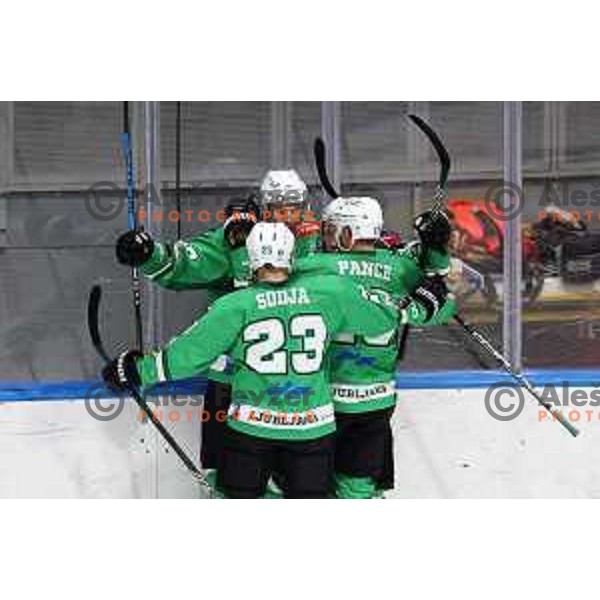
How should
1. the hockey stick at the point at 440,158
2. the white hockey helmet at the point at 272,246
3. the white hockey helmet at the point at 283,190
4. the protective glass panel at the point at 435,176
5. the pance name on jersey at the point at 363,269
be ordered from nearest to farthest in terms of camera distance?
1. the white hockey helmet at the point at 272,246
2. the pance name on jersey at the point at 363,269
3. the white hockey helmet at the point at 283,190
4. the hockey stick at the point at 440,158
5. the protective glass panel at the point at 435,176

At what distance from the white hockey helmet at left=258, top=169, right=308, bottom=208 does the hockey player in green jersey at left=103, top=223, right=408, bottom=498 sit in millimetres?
363

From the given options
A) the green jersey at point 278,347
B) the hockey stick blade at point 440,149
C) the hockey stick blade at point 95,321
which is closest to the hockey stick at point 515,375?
the hockey stick blade at point 440,149

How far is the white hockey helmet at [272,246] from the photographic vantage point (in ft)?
8.90

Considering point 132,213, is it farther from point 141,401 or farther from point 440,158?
point 440,158

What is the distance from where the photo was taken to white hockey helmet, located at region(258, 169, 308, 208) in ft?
10.2

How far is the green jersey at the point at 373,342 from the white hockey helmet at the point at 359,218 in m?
0.06

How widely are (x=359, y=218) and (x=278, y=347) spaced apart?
0.50 meters

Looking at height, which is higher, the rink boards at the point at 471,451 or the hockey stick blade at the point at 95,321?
the hockey stick blade at the point at 95,321

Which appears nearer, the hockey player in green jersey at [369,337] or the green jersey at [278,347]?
the green jersey at [278,347]

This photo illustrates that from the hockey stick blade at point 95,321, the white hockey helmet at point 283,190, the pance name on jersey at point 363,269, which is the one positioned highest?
the white hockey helmet at point 283,190

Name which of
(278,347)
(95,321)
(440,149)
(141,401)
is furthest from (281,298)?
(440,149)

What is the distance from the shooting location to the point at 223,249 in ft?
10.5

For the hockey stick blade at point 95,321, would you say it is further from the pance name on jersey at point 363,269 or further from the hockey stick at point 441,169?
the hockey stick at point 441,169

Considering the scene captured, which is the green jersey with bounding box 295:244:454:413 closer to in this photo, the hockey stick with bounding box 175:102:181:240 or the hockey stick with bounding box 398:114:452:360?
the hockey stick with bounding box 398:114:452:360
